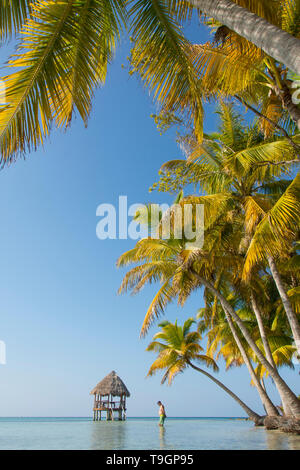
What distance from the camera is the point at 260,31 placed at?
3.11 m

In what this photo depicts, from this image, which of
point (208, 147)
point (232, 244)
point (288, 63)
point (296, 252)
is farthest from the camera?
point (296, 252)

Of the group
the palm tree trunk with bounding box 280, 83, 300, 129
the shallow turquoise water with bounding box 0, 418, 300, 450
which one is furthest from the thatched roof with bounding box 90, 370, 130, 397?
the palm tree trunk with bounding box 280, 83, 300, 129

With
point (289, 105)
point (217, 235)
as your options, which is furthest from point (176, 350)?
point (289, 105)

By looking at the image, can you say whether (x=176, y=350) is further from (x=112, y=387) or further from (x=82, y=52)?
(x=82, y=52)

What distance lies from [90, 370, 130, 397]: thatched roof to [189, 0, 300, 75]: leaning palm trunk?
28.1 meters

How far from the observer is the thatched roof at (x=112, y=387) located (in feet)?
91.4

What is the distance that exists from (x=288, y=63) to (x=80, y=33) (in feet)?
9.31

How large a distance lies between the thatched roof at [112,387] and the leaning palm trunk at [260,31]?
92.2ft

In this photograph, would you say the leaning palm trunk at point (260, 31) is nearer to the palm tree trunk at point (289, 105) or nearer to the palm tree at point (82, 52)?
the palm tree at point (82, 52)

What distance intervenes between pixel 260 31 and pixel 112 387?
2839 cm

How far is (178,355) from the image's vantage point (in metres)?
20.6

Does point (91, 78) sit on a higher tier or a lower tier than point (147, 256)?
higher

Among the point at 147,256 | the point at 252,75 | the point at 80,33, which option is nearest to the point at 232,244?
the point at 147,256

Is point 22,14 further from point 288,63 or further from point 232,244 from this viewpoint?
point 232,244
